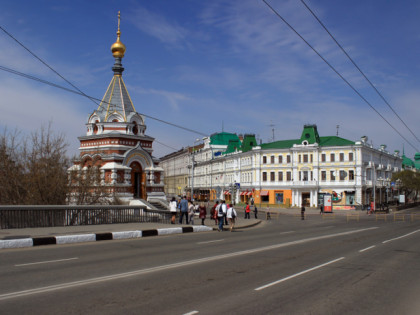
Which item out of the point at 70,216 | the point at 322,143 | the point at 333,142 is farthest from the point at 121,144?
the point at 333,142

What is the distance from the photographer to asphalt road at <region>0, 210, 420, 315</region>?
22.4ft

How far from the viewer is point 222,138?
297ft

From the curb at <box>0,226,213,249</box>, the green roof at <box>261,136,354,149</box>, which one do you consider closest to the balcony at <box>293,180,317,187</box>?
the green roof at <box>261,136,354,149</box>

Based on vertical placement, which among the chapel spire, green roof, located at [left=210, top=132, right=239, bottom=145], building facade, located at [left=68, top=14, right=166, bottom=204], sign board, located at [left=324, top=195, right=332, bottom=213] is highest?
the chapel spire

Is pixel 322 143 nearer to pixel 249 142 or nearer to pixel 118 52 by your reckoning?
pixel 249 142

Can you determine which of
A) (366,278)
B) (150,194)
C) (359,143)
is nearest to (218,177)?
(359,143)

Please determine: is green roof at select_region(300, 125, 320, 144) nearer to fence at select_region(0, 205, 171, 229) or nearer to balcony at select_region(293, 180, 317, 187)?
balcony at select_region(293, 180, 317, 187)

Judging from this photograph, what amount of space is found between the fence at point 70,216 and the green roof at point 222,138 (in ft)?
209

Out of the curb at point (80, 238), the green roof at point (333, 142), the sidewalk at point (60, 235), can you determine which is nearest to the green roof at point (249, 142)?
the green roof at point (333, 142)

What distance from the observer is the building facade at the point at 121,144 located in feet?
112

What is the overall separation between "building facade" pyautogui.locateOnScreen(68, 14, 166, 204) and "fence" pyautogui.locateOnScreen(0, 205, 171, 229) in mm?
8815

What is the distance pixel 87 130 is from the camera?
36.6 metres

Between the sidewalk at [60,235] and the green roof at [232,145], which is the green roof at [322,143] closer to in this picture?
the green roof at [232,145]

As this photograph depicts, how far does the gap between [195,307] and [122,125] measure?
3014 cm
